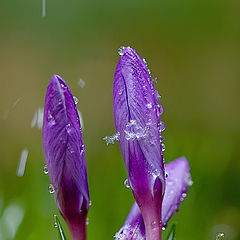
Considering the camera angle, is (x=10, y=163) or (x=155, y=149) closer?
(x=155, y=149)

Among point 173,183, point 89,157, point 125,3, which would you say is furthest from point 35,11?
point 173,183

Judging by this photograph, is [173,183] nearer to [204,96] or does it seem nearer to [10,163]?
[10,163]

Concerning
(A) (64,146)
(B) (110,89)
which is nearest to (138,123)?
(A) (64,146)

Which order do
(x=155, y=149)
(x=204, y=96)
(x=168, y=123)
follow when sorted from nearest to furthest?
(x=155, y=149) → (x=168, y=123) → (x=204, y=96)

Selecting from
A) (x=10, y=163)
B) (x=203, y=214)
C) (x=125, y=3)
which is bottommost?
(x=203, y=214)

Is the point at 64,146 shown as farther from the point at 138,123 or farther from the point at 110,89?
the point at 110,89

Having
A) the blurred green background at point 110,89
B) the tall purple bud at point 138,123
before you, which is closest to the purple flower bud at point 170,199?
the tall purple bud at point 138,123
